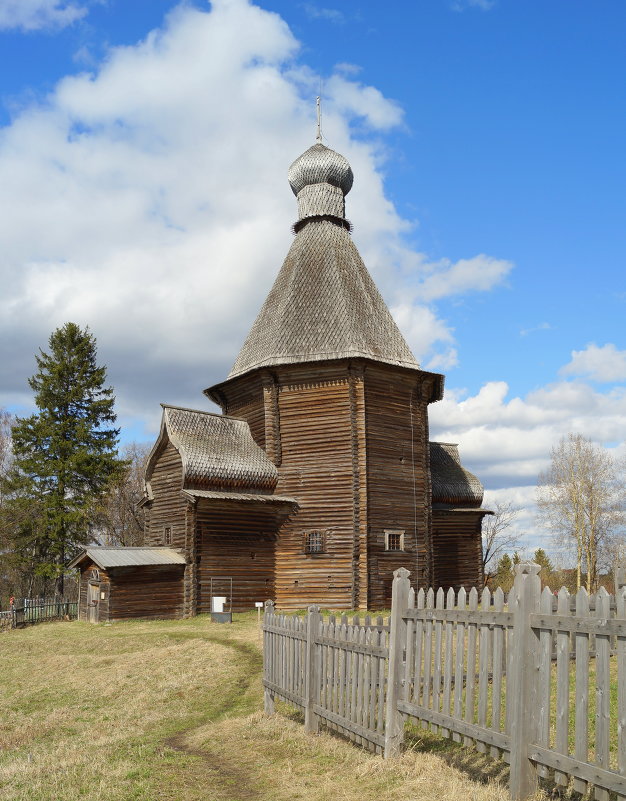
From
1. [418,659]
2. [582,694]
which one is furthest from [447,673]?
[582,694]

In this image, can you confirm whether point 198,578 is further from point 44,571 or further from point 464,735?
point 464,735

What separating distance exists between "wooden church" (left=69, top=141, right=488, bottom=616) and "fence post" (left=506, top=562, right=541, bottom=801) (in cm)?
1996

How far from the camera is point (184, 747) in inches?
350

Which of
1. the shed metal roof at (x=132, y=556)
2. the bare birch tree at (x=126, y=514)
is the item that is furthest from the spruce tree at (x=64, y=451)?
the shed metal roof at (x=132, y=556)

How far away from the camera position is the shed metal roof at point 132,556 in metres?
24.3

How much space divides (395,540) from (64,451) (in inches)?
854

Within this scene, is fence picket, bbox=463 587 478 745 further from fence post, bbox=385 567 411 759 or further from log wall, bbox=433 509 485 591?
log wall, bbox=433 509 485 591

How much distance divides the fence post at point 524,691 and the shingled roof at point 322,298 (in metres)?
20.9

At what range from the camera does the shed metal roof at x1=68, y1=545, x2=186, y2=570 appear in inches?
958

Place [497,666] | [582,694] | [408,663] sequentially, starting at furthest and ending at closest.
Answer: [408,663] < [497,666] < [582,694]

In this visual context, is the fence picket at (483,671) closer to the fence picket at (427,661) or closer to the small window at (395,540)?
the fence picket at (427,661)

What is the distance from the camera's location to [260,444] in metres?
28.1

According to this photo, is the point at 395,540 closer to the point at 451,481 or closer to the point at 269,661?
the point at 451,481

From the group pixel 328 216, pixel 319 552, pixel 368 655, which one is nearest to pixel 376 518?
pixel 319 552
